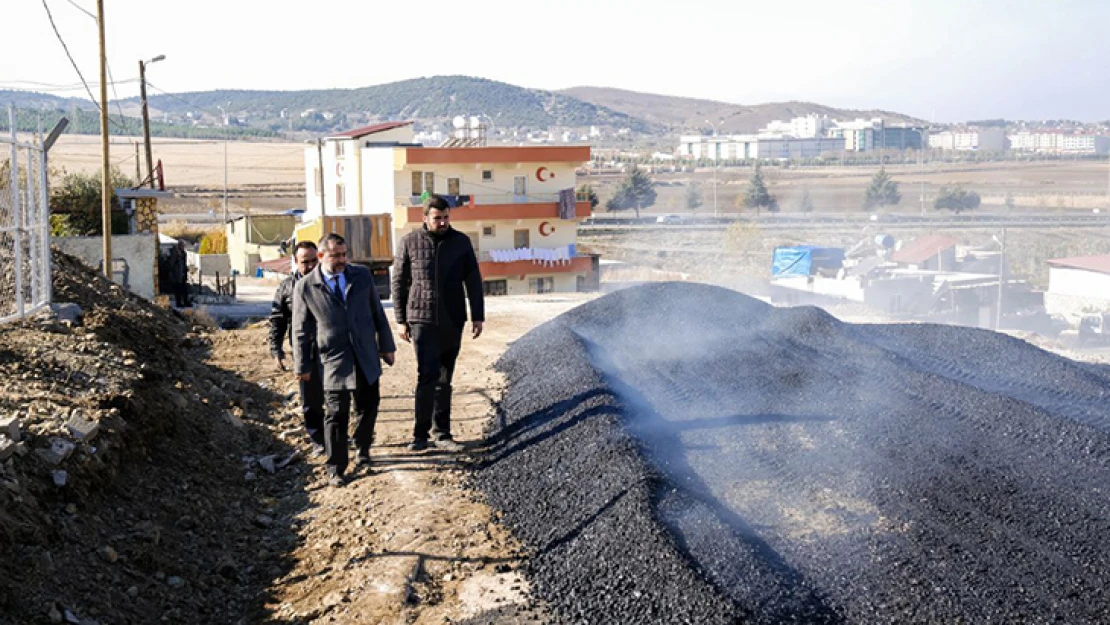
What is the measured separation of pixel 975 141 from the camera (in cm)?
18975

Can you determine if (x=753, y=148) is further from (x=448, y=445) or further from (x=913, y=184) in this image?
(x=448, y=445)

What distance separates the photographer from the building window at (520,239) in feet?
147

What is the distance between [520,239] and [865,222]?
36837 millimetres

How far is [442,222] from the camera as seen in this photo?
25.1ft

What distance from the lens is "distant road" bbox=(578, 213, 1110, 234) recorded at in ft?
232

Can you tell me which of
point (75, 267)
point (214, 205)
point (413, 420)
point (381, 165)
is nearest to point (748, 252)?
point (381, 165)

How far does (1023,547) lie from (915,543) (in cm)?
52

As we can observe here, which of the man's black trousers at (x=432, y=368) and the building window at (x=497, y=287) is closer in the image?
the man's black trousers at (x=432, y=368)

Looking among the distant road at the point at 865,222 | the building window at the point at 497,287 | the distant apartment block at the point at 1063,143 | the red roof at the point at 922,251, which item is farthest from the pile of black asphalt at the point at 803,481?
the distant apartment block at the point at 1063,143

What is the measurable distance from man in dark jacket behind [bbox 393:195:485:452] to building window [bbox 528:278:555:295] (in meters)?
36.2

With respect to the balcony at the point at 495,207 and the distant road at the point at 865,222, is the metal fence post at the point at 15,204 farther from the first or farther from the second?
the distant road at the point at 865,222

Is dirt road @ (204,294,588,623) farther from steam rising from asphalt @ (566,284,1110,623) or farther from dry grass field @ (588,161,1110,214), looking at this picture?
dry grass field @ (588,161,1110,214)

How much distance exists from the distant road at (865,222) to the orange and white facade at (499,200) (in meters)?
25.7

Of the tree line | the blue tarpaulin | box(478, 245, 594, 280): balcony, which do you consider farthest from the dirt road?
the tree line
